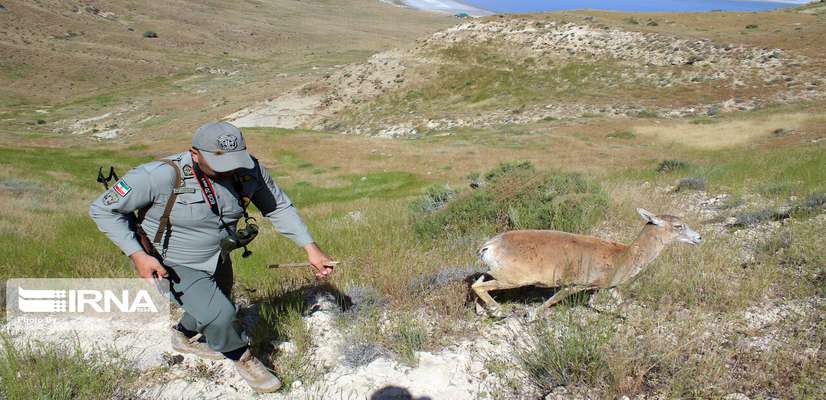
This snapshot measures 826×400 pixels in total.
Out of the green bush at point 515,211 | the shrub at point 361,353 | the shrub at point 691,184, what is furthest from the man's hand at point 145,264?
the shrub at point 691,184

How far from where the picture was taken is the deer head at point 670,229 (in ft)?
15.1

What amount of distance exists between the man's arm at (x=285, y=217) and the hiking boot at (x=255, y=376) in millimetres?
817

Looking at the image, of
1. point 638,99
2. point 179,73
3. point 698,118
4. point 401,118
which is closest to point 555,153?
point 698,118

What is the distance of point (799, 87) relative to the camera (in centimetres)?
3250

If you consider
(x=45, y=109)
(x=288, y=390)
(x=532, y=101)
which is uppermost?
(x=288, y=390)

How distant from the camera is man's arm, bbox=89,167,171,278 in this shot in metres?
3.29

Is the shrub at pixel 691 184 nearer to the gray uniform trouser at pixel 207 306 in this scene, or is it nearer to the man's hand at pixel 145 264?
the gray uniform trouser at pixel 207 306

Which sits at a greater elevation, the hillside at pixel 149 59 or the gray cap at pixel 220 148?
the gray cap at pixel 220 148

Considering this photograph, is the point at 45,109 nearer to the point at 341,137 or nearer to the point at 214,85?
the point at 214,85

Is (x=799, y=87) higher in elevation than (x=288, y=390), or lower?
lower

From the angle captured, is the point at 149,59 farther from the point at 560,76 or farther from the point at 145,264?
the point at 145,264

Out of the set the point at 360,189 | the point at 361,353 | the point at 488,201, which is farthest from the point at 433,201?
the point at 360,189

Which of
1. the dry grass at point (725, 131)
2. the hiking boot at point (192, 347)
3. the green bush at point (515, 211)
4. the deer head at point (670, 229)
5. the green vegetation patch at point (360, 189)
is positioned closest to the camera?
the hiking boot at point (192, 347)

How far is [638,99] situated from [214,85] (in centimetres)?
6079
